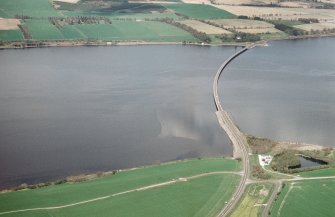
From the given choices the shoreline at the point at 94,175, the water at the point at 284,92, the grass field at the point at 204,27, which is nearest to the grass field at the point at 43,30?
the grass field at the point at 204,27

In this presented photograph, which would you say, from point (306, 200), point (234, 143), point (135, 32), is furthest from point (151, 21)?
point (306, 200)

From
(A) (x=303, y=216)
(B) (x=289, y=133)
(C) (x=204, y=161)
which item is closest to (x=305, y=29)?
(B) (x=289, y=133)

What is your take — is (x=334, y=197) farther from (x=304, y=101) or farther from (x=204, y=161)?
(x=304, y=101)

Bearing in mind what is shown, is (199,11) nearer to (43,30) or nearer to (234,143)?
(43,30)

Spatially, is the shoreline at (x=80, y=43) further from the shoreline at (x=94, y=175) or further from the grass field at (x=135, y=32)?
the shoreline at (x=94, y=175)

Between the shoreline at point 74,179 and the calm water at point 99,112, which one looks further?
the calm water at point 99,112
